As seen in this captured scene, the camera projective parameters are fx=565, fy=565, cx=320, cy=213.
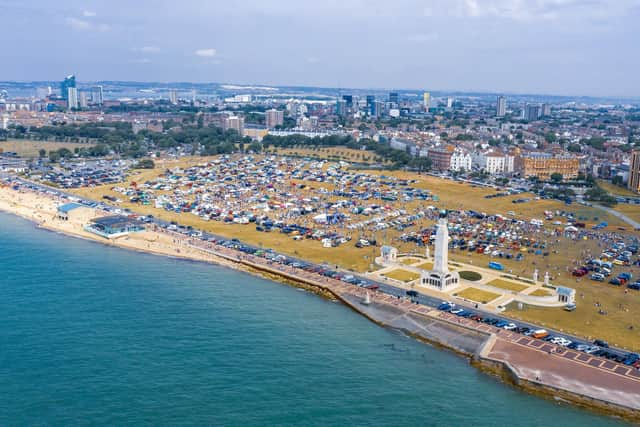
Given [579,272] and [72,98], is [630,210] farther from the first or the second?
[72,98]

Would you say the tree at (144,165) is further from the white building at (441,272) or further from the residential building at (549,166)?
the white building at (441,272)

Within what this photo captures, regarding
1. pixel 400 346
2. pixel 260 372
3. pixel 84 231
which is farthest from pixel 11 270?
pixel 400 346

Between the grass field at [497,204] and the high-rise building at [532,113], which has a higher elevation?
the high-rise building at [532,113]

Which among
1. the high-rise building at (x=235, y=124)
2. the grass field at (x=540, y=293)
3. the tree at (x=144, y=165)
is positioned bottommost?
the grass field at (x=540, y=293)

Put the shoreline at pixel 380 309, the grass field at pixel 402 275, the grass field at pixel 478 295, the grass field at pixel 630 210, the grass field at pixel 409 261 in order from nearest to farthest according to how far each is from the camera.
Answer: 1. the shoreline at pixel 380 309
2. the grass field at pixel 478 295
3. the grass field at pixel 402 275
4. the grass field at pixel 409 261
5. the grass field at pixel 630 210

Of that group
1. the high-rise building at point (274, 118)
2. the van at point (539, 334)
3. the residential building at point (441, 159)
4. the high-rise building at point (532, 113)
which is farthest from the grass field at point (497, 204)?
the high-rise building at point (532, 113)

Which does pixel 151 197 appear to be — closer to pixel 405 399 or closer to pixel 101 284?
pixel 101 284

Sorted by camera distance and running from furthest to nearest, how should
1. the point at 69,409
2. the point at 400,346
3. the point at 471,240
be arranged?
the point at 471,240
the point at 400,346
the point at 69,409
